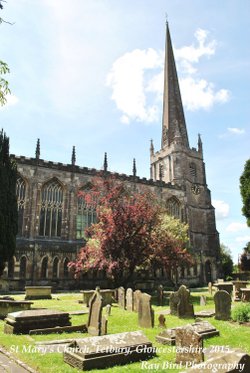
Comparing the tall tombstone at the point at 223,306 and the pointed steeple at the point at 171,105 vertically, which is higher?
the pointed steeple at the point at 171,105

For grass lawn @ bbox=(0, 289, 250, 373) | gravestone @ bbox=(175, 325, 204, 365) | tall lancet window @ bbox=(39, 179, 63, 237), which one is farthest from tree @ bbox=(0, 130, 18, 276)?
gravestone @ bbox=(175, 325, 204, 365)

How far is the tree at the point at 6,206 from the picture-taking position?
17000 millimetres

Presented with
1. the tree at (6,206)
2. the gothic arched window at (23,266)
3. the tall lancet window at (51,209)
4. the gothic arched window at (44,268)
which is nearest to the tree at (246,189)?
the tall lancet window at (51,209)

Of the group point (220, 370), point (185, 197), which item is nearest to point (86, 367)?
point (220, 370)

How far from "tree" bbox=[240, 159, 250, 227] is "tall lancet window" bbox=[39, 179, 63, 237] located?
15716mm

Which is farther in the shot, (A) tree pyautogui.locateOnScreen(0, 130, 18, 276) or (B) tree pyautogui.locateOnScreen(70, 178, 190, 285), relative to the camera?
(A) tree pyautogui.locateOnScreen(0, 130, 18, 276)

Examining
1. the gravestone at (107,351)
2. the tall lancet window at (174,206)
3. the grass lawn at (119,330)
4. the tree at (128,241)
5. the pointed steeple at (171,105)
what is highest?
the pointed steeple at (171,105)

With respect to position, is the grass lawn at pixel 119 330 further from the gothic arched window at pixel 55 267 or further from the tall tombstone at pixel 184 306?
the gothic arched window at pixel 55 267

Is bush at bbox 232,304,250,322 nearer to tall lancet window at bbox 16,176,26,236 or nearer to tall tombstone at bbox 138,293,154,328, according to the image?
tall tombstone at bbox 138,293,154,328

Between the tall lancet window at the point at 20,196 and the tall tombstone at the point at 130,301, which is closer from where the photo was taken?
the tall tombstone at the point at 130,301

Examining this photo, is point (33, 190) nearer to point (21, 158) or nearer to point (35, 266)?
point (21, 158)

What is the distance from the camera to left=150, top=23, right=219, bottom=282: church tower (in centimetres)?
3366

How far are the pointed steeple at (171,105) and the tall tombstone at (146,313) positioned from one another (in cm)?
3221

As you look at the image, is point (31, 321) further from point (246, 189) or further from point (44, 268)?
point (246, 189)
